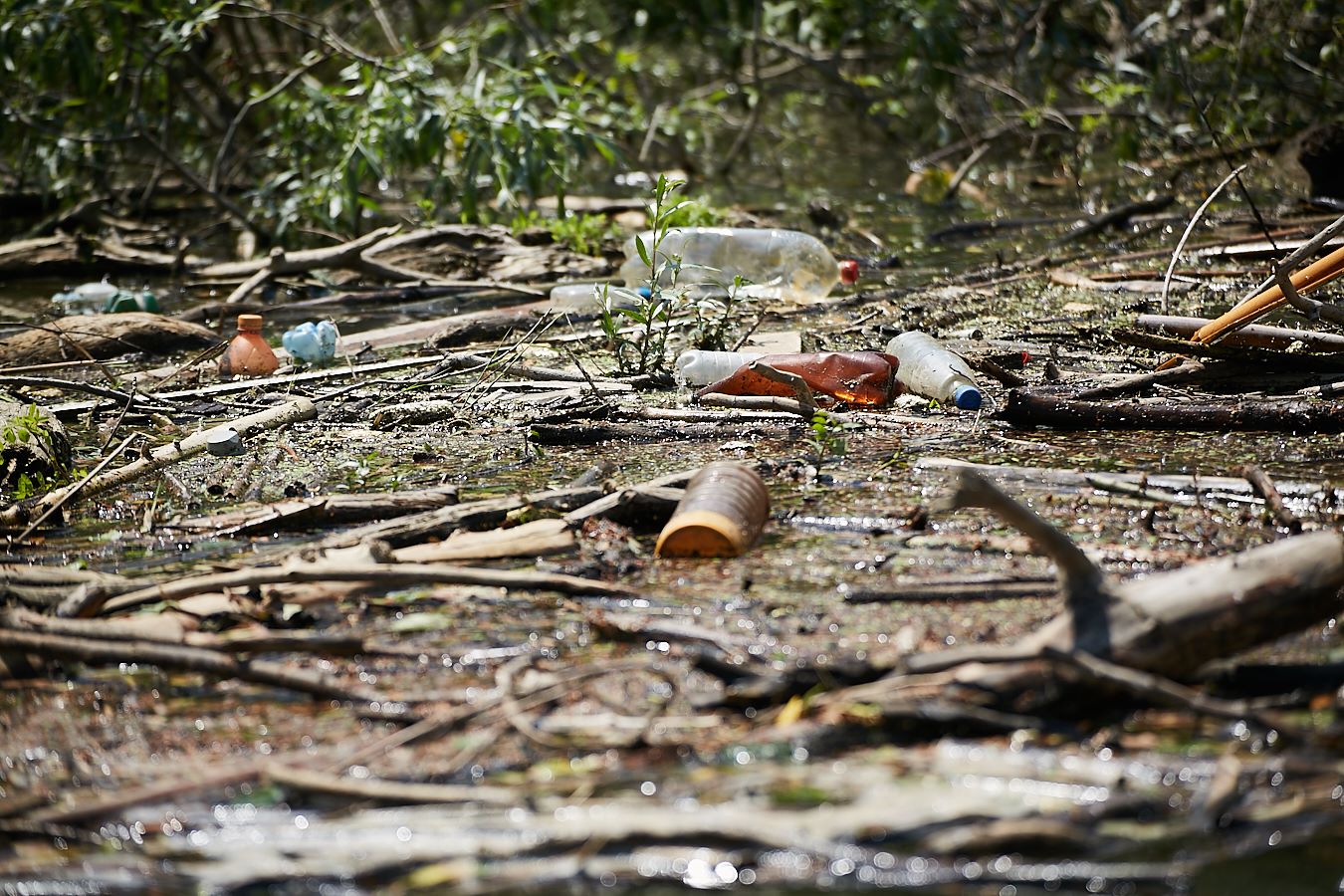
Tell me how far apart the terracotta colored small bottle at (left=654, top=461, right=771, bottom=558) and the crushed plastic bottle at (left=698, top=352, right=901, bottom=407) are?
1287 millimetres

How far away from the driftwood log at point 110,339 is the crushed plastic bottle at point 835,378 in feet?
9.78

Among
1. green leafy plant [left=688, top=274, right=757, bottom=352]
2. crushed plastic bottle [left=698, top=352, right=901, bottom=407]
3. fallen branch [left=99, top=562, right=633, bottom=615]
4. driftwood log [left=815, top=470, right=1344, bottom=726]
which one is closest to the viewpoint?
driftwood log [left=815, top=470, right=1344, bottom=726]

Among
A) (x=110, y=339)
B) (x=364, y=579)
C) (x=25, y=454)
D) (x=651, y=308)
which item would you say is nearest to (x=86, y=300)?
(x=110, y=339)

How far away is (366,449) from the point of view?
4.54 meters

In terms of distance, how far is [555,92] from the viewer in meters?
8.45

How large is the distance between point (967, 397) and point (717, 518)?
1.63 metres

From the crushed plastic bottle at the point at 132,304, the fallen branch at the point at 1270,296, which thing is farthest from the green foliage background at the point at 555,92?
the fallen branch at the point at 1270,296

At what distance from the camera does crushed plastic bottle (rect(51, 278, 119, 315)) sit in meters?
8.00

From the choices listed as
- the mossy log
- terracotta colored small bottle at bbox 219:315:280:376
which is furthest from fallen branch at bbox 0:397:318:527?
terracotta colored small bottle at bbox 219:315:280:376

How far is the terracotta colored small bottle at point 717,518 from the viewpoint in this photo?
3262 millimetres

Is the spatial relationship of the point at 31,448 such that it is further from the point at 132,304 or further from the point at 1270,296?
the point at 1270,296

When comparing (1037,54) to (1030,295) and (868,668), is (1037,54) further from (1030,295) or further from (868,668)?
(868,668)

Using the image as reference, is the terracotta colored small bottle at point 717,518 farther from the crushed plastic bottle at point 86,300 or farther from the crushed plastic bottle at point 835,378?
the crushed plastic bottle at point 86,300

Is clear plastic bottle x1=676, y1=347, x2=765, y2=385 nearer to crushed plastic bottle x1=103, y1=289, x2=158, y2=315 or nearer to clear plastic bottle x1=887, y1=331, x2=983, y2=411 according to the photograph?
clear plastic bottle x1=887, y1=331, x2=983, y2=411
